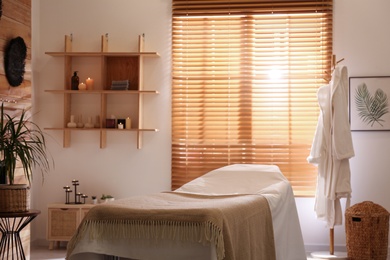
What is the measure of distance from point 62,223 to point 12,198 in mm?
1775

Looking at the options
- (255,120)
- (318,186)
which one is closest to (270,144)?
(255,120)

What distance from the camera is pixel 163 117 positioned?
6.30m

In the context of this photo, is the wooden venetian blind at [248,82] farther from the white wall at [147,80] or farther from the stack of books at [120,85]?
the stack of books at [120,85]

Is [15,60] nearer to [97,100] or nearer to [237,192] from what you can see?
[97,100]

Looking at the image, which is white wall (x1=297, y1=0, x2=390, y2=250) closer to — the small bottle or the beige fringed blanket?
the beige fringed blanket

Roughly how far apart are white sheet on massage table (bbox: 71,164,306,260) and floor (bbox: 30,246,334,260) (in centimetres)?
90

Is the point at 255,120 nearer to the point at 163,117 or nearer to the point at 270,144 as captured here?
the point at 270,144

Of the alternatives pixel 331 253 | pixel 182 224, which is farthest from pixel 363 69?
→ pixel 182 224

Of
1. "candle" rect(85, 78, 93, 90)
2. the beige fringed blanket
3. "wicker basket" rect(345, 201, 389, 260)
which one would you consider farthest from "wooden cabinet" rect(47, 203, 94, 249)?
"wicker basket" rect(345, 201, 389, 260)

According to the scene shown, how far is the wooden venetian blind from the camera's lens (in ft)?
20.1

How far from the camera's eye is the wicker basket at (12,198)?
4355 millimetres

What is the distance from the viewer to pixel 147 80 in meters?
6.33

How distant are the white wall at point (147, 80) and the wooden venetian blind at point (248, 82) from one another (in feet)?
0.44

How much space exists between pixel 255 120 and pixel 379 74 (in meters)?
1.21
